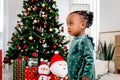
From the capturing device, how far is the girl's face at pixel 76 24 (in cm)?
169

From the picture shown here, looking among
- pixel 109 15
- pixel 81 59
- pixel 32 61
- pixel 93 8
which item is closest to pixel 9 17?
pixel 32 61

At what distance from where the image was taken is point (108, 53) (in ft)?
16.5

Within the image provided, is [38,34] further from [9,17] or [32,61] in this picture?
[9,17]

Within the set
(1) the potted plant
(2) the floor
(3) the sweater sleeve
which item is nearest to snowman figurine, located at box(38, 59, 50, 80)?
(2) the floor

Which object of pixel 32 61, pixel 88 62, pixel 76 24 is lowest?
pixel 32 61

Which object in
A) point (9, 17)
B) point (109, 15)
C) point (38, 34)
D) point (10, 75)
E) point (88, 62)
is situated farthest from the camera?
point (9, 17)

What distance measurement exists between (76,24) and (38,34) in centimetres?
272

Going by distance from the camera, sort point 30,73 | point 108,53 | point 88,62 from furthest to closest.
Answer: point 108,53 < point 30,73 < point 88,62

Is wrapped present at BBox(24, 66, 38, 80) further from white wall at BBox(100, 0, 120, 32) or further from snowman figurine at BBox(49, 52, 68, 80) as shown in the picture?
white wall at BBox(100, 0, 120, 32)

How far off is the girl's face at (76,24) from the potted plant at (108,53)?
322 cm

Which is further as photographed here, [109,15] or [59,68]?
[109,15]

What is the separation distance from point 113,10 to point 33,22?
1875mm

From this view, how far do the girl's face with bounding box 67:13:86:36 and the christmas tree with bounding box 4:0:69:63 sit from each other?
258 cm

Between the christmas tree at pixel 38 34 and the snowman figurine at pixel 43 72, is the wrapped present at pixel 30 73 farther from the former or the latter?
the christmas tree at pixel 38 34
